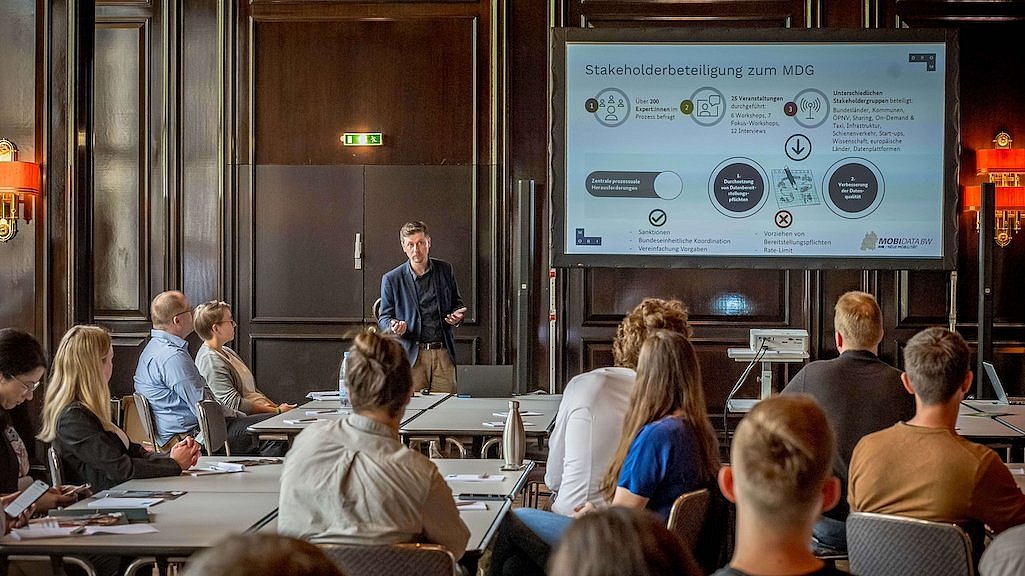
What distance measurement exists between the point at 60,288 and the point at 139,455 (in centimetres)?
337

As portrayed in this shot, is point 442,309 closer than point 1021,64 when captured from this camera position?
Yes

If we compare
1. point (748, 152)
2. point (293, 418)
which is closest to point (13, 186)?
point (293, 418)

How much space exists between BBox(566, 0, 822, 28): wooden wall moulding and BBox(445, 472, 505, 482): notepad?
5397 millimetres

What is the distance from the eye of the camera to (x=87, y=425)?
3.97 m

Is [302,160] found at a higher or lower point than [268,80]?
lower

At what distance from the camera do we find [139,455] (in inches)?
166

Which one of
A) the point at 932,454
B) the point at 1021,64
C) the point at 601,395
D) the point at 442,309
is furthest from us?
the point at 1021,64

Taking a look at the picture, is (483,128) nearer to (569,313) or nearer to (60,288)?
(569,313)

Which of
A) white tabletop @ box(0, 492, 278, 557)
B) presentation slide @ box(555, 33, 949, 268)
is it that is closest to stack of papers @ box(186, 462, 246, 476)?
white tabletop @ box(0, 492, 278, 557)

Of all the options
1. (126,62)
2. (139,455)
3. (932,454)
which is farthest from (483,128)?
(932,454)

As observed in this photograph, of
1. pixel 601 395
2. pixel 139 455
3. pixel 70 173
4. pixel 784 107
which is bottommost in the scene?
pixel 139 455

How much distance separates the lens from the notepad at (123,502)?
138 inches

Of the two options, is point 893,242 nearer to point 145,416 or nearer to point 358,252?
point 358,252

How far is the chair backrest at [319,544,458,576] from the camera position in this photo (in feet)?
8.68
